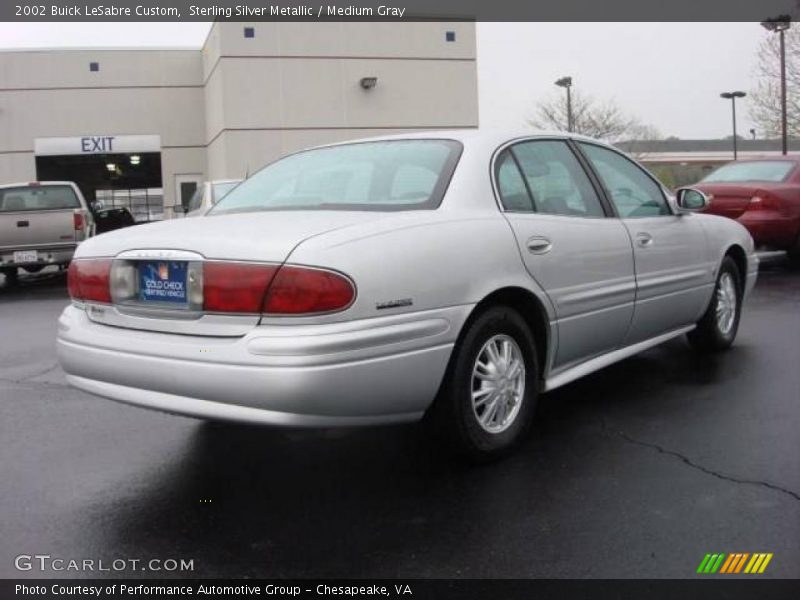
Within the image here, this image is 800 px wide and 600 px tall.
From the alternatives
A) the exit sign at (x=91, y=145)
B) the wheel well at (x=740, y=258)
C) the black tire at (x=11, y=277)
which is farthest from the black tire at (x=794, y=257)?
the exit sign at (x=91, y=145)

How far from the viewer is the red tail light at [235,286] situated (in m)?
2.91

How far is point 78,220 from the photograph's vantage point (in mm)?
12320

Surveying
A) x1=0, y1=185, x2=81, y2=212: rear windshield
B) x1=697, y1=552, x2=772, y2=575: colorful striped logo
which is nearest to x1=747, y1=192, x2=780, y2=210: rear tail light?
x1=697, y1=552, x2=772, y2=575: colorful striped logo

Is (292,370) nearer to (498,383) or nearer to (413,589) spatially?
(413,589)

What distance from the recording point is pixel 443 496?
3195 millimetres

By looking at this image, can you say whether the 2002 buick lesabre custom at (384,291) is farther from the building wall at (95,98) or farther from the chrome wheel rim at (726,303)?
the building wall at (95,98)

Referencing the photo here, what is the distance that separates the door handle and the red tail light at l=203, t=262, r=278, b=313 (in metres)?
1.29

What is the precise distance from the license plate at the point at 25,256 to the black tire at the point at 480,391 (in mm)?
10289

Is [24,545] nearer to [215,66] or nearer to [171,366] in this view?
[171,366]

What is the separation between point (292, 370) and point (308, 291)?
285 mm

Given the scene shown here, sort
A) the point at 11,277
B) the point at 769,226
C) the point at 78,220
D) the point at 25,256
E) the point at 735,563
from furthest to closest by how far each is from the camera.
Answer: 1. the point at 11,277
2. the point at 78,220
3. the point at 25,256
4. the point at 769,226
5. the point at 735,563

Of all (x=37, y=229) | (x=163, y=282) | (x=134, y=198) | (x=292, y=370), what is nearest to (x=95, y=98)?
(x=37, y=229)

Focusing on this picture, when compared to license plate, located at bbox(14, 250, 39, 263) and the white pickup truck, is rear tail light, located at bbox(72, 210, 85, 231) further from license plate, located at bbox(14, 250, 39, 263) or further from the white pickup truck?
license plate, located at bbox(14, 250, 39, 263)

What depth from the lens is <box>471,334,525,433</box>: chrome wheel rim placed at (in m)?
3.44
